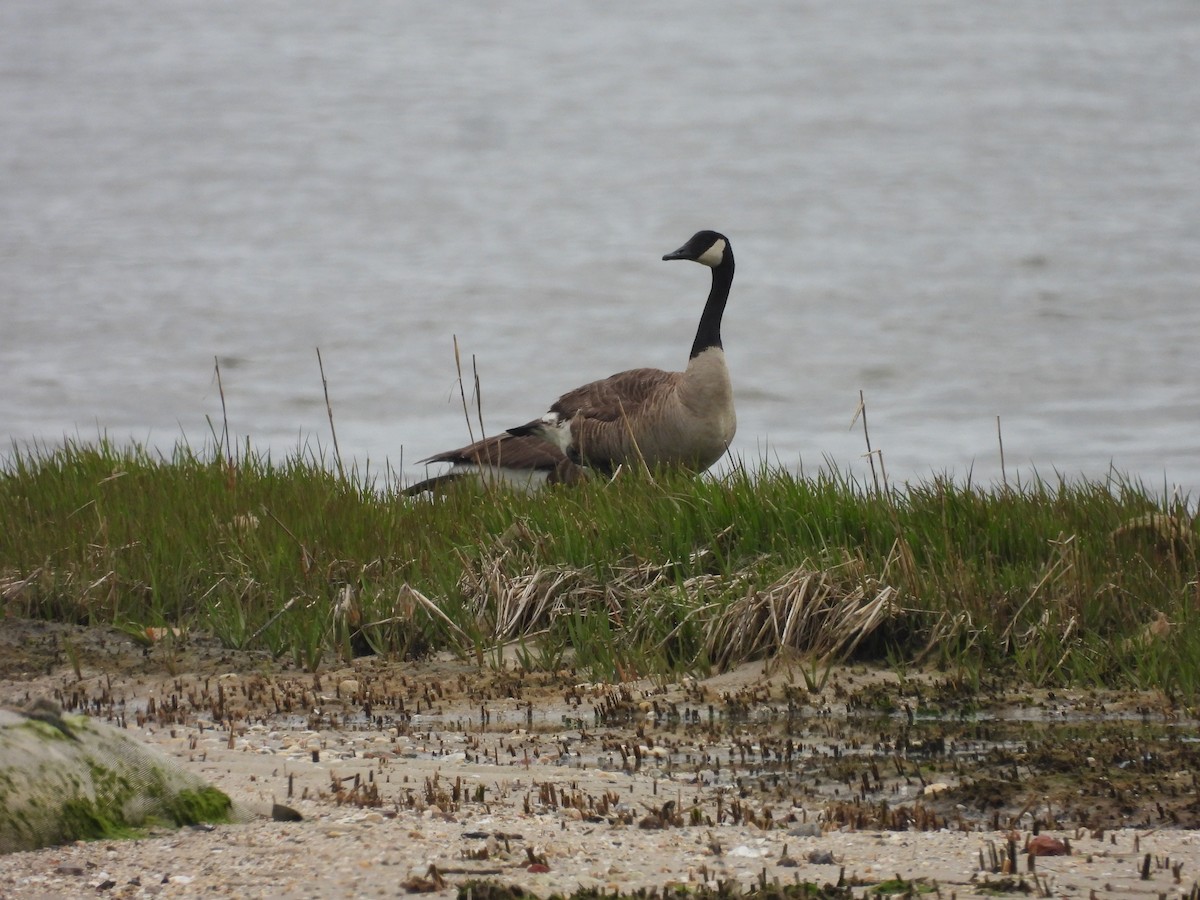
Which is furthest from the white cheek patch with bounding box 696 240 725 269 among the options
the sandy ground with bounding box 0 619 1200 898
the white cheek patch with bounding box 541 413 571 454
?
the sandy ground with bounding box 0 619 1200 898

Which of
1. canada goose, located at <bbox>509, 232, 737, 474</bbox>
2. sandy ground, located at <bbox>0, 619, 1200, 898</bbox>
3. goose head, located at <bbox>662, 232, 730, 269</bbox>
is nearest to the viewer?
sandy ground, located at <bbox>0, 619, 1200, 898</bbox>

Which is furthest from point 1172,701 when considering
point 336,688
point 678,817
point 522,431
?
point 522,431

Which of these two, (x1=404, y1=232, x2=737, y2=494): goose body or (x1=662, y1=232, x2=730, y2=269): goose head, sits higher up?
(x1=662, y1=232, x2=730, y2=269): goose head

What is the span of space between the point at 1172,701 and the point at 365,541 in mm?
4101

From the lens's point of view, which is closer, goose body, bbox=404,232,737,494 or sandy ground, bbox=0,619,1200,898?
sandy ground, bbox=0,619,1200,898

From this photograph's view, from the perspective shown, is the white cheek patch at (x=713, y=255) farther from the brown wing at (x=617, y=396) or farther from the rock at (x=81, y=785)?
the rock at (x=81, y=785)

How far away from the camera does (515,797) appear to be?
16.7 ft

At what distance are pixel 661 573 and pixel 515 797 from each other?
269 centimetres

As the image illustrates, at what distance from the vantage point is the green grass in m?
6.95

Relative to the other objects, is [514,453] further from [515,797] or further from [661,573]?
[515,797]

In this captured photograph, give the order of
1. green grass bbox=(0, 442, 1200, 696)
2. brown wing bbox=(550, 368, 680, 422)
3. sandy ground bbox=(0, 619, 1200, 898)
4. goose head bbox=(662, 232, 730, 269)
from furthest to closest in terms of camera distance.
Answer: goose head bbox=(662, 232, 730, 269) → brown wing bbox=(550, 368, 680, 422) → green grass bbox=(0, 442, 1200, 696) → sandy ground bbox=(0, 619, 1200, 898)

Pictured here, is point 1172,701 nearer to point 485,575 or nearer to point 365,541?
point 485,575

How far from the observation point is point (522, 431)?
37.1 ft

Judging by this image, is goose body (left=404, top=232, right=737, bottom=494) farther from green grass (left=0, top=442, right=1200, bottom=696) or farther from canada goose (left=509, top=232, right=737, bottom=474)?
green grass (left=0, top=442, right=1200, bottom=696)
